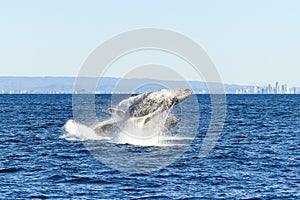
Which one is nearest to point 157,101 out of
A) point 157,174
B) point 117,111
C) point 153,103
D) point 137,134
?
point 153,103

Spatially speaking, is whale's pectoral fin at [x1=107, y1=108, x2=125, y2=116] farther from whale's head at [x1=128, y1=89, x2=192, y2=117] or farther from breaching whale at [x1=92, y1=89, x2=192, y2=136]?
whale's head at [x1=128, y1=89, x2=192, y2=117]

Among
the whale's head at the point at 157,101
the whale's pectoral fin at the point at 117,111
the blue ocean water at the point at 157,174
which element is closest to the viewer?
the blue ocean water at the point at 157,174

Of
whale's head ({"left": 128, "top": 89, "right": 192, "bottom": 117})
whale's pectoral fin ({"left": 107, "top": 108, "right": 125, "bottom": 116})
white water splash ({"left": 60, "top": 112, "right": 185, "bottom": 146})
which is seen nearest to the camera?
whale's head ({"left": 128, "top": 89, "right": 192, "bottom": 117})

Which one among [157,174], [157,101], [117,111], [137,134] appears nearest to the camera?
[157,174]

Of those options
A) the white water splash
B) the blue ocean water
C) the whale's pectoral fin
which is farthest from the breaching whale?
the blue ocean water

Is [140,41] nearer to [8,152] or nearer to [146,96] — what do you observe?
[146,96]

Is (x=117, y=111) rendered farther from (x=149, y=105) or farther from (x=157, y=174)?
(x=157, y=174)

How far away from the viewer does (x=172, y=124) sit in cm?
4131

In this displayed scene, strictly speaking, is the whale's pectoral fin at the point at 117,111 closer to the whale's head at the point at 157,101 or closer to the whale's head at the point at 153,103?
the whale's head at the point at 153,103

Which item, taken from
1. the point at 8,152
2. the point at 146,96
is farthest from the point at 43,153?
the point at 146,96

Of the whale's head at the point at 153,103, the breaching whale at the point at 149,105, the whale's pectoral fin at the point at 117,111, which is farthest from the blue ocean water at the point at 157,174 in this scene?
the whale's head at the point at 153,103

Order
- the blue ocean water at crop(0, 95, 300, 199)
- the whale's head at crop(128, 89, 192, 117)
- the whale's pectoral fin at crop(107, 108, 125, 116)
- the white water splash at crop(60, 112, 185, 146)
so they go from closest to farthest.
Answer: the blue ocean water at crop(0, 95, 300, 199) < the whale's head at crop(128, 89, 192, 117) < the whale's pectoral fin at crop(107, 108, 125, 116) < the white water splash at crop(60, 112, 185, 146)

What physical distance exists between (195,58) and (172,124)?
38.5 ft

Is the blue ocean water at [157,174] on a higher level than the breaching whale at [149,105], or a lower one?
lower
